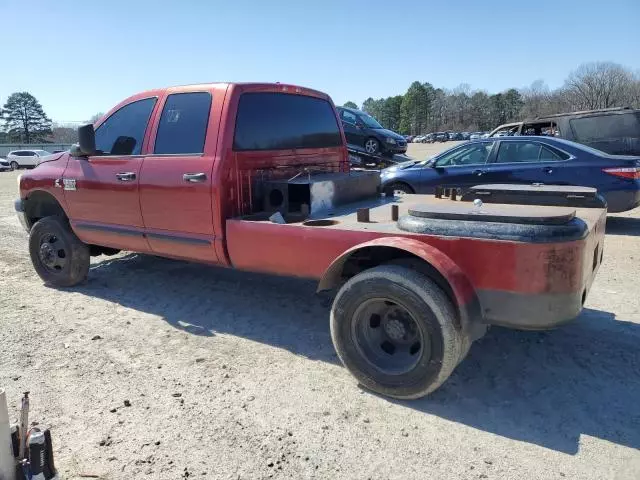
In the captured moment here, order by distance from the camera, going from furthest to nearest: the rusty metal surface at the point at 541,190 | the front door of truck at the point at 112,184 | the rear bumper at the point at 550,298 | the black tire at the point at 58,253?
the black tire at the point at 58,253, the front door of truck at the point at 112,184, the rusty metal surface at the point at 541,190, the rear bumper at the point at 550,298

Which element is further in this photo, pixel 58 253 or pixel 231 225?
pixel 58 253

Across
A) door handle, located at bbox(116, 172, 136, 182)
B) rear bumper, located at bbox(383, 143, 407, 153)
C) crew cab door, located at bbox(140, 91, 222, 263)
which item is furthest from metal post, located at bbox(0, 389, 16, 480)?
rear bumper, located at bbox(383, 143, 407, 153)

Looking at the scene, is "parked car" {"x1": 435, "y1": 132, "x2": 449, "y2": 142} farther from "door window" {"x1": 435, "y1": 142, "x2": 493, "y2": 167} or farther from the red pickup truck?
the red pickup truck

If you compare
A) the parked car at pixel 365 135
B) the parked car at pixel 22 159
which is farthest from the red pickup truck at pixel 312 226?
the parked car at pixel 22 159

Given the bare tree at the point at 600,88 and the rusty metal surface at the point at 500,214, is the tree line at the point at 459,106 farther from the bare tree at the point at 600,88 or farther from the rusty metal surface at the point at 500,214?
the rusty metal surface at the point at 500,214

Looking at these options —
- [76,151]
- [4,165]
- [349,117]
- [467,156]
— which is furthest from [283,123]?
[4,165]

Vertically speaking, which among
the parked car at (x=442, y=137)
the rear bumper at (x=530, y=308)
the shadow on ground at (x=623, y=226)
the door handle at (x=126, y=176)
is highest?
the parked car at (x=442, y=137)

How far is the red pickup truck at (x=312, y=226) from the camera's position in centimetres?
290

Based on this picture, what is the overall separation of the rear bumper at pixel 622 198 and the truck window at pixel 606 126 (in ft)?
8.70

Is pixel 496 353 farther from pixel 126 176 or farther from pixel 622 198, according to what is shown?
pixel 622 198

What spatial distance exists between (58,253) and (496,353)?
4678mm

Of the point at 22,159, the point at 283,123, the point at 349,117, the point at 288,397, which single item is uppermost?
the point at 349,117

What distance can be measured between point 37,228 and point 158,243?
6.63 ft

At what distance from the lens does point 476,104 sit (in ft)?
372
